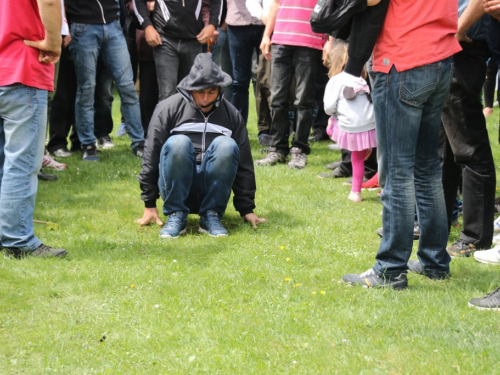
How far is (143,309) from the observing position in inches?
159

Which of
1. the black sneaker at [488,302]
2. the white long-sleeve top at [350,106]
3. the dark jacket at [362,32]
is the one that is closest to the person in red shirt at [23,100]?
the dark jacket at [362,32]

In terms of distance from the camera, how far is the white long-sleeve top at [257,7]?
8.40 meters

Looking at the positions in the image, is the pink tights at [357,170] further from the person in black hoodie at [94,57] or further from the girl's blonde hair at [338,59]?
the person in black hoodie at [94,57]

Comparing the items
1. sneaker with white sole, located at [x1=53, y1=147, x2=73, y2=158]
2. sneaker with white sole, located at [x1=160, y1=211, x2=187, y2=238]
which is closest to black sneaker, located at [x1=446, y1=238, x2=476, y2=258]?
sneaker with white sole, located at [x1=160, y1=211, x2=187, y2=238]

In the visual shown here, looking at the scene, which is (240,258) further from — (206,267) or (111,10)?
(111,10)

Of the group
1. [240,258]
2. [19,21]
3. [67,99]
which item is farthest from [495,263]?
[67,99]

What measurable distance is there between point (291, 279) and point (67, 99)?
5131 millimetres

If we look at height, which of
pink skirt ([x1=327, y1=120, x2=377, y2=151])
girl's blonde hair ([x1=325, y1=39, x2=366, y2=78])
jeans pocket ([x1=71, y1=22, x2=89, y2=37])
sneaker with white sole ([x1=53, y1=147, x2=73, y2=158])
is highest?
girl's blonde hair ([x1=325, y1=39, x2=366, y2=78])

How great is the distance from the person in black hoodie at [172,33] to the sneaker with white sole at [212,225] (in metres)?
2.92

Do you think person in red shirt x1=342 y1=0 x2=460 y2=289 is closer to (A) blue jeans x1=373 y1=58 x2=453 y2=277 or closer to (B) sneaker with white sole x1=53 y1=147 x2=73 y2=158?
(A) blue jeans x1=373 y1=58 x2=453 y2=277

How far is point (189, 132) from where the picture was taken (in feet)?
18.5

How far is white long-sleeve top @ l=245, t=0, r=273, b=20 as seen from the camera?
331 inches

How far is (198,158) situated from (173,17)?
9.77ft

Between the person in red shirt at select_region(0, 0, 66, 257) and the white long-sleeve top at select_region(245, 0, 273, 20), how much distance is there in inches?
164
